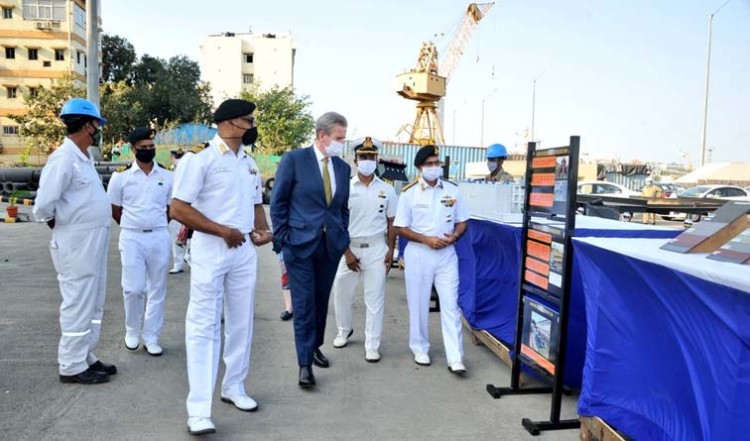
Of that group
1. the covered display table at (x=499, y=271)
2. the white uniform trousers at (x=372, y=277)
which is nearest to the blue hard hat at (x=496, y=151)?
the covered display table at (x=499, y=271)

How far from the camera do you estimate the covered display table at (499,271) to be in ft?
14.1

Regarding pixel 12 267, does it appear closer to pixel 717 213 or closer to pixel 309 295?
pixel 309 295

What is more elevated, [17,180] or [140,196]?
[140,196]

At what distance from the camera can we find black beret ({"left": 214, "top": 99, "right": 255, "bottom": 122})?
376 centimetres

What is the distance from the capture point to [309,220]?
4379 mm

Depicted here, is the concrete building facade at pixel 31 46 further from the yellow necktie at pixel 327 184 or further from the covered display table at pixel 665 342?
the covered display table at pixel 665 342

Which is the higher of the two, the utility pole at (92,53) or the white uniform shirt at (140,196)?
the utility pole at (92,53)

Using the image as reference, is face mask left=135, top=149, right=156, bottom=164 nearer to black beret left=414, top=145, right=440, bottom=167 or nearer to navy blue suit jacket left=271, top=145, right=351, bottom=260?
navy blue suit jacket left=271, top=145, right=351, bottom=260

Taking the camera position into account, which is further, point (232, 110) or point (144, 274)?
point (144, 274)

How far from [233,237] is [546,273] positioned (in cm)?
208

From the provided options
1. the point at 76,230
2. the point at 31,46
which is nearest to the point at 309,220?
the point at 76,230

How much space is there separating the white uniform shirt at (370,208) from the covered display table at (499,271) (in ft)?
3.23

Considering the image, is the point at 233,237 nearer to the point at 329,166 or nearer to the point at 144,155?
the point at 329,166

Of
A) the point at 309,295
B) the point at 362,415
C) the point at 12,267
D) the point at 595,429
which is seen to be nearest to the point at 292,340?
the point at 309,295
